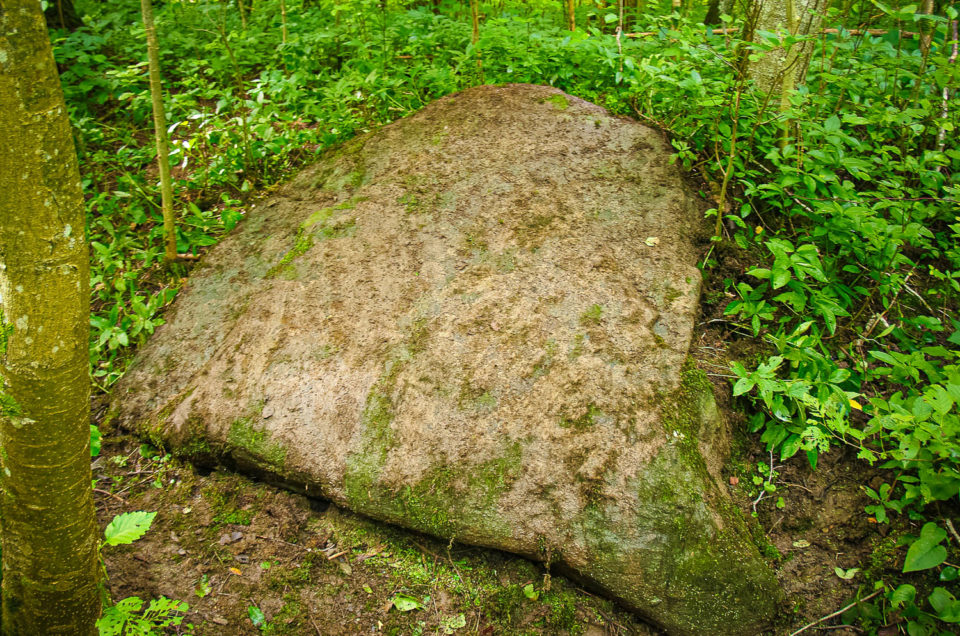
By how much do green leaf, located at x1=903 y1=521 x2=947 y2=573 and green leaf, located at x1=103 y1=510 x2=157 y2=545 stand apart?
2.82 meters

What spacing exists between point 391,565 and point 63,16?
282 inches

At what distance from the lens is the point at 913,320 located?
281cm

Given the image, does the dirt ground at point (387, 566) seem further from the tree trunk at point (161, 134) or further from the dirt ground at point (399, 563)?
the tree trunk at point (161, 134)

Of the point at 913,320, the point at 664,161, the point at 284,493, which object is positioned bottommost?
the point at 284,493

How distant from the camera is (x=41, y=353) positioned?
60.4 inches

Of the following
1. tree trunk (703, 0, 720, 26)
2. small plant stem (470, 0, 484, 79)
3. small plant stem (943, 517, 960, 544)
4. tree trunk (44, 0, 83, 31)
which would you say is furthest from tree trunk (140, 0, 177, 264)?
tree trunk (703, 0, 720, 26)

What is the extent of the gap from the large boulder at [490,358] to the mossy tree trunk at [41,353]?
101cm

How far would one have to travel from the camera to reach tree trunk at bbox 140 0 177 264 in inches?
128

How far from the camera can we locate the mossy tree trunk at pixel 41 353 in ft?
4.51

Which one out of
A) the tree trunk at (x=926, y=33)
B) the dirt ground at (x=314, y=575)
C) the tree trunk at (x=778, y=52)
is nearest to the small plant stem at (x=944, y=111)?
the tree trunk at (x=926, y=33)

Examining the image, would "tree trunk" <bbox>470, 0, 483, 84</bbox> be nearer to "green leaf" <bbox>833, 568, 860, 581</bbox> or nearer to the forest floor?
the forest floor

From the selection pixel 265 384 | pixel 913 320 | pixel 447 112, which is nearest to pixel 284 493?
pixel 265 384

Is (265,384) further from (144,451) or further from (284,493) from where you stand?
(144,451)

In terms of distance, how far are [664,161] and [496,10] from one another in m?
3.49
